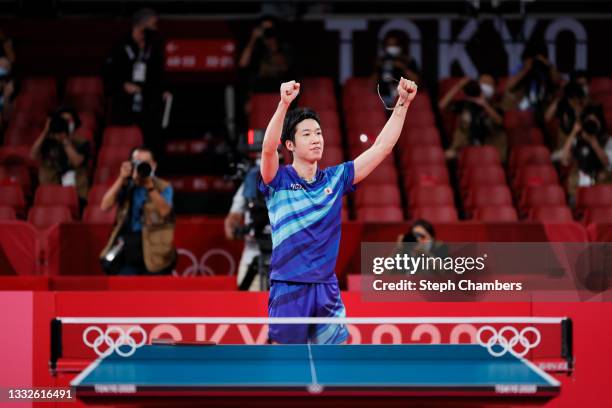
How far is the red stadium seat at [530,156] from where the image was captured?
10000mm

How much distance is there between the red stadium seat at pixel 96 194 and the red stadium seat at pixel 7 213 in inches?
27.4

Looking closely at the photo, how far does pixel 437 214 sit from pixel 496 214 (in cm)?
58

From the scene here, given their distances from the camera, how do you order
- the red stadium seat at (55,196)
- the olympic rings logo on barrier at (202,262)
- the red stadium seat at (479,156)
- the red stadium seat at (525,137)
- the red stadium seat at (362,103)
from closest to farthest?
1. the olympic rings logo on barrier at (202,262)
2. the red stadium seat at (55,196)
3. the red stadium seat at (479,156)
4. the red stadium seat at (525,137)
5. the red stadium seat at (362,103)

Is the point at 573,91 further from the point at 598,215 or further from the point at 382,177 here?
the point at 382,177

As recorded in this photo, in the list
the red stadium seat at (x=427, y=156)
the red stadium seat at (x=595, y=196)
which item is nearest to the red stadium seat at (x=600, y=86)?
the red stadium seat at (x=595, y=196)

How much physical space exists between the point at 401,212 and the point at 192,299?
140 inches

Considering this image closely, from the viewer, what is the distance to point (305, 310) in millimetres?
4203

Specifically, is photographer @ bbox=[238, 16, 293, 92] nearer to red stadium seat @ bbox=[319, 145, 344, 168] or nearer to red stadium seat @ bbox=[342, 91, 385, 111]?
red stadium seat @ bbox=[342, 91, 385, 111]

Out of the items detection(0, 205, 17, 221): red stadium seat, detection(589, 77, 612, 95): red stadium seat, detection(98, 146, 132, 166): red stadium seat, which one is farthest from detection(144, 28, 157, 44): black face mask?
detection(589, 77, 612, 95): red stadium seat

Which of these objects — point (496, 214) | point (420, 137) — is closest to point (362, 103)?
point (420, 137)

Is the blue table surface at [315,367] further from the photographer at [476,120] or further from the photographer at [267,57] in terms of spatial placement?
the photographer at [267,57]

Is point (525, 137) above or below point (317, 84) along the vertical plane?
below

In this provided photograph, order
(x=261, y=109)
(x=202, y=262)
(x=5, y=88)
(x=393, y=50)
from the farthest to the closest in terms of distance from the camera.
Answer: (x=393, y=50) < (x=5, y=88) < (x=261, y=109) < (x=202, y=262)

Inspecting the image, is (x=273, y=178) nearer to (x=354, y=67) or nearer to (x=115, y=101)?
(x=115, y=101)
